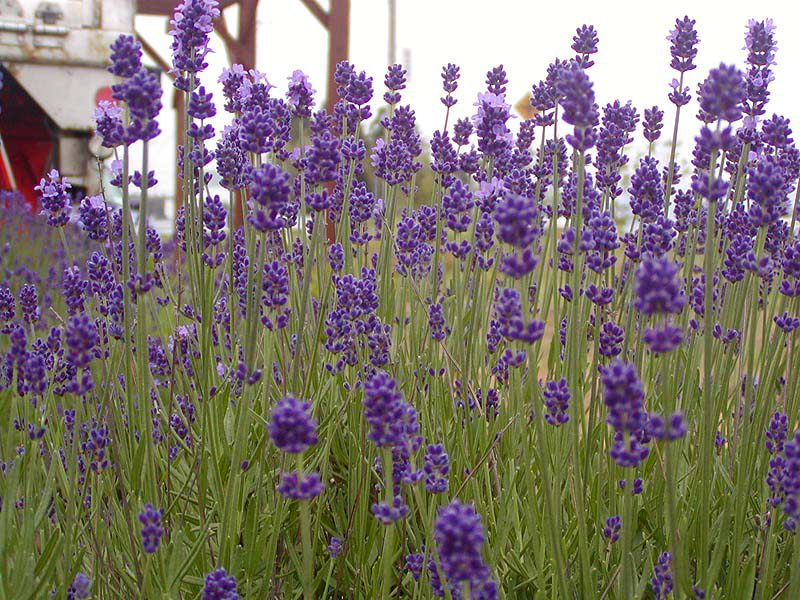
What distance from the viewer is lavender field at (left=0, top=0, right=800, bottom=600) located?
1.54m

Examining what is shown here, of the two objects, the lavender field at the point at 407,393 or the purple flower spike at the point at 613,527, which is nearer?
the lavender field at the point at 407,393

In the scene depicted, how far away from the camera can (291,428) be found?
1269 millimetres

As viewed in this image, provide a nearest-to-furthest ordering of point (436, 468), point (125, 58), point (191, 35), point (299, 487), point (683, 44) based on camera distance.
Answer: point (299, 487)
point (436, 468)
point (125, 58)
point (191, 35)
point (683, 44)

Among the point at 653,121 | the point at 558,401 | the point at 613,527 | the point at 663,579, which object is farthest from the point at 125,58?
the point at 653,121

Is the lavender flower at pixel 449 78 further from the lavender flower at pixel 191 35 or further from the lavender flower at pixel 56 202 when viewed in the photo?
the lavender flower at pixel 56 202

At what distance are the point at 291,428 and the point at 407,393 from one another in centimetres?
139

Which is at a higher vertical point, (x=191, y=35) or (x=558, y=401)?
(x=191, y=35)

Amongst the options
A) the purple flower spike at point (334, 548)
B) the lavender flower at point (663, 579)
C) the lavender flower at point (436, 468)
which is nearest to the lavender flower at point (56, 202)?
the purple flower spike at point (334, 548)

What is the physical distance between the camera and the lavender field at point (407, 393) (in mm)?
1537

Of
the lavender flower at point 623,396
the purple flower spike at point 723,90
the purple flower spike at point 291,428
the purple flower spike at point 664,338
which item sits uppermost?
the purple flower spike at point 723,90

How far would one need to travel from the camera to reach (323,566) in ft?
6.91

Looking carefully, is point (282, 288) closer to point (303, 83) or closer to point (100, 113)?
point (100, 113)

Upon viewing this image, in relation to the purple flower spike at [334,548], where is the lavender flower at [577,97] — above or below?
above

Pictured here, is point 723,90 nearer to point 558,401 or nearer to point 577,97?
point 577,97
